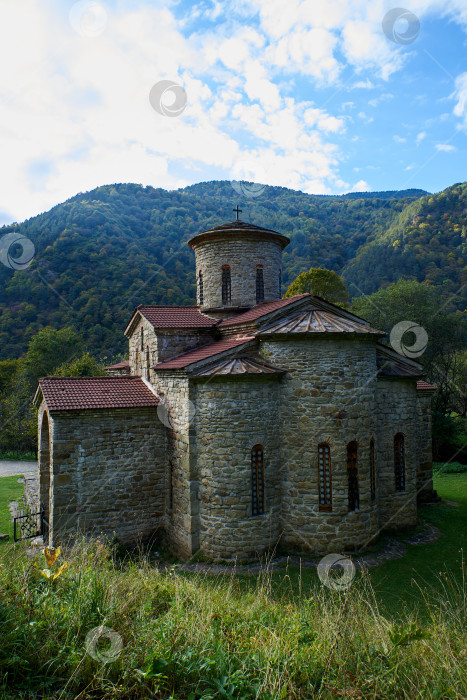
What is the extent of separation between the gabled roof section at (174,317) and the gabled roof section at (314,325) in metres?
2.86

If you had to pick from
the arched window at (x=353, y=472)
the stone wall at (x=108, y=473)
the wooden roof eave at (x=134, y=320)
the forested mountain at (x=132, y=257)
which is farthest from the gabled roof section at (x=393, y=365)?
the forested mountain at (x=132, y=257)

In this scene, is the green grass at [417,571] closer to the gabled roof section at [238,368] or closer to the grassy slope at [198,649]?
the grassy slope at [198,649]

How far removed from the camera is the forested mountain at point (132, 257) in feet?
129

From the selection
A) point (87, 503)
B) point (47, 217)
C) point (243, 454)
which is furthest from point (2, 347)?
point (243, 454)

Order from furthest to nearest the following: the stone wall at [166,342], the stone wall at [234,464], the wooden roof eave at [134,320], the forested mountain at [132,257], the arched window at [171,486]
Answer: the forested mountain at [132,257] → the wooden roof eave at [134,320] → the stone wall at [166,342] → the arched window at [171,486] → the stone wall at [234,464]

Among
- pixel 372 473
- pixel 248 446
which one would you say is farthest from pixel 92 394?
pixel 372 473

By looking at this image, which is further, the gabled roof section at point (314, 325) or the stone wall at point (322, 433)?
the gabled roof section at point (314, 325)

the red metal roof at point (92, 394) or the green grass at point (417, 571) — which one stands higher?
the red metal roof at point (92, 394)

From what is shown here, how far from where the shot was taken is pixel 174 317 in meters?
13.1

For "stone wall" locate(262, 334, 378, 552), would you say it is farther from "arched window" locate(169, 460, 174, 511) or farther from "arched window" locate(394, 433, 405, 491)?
"arched window" locate(169, 460, 174, 511)

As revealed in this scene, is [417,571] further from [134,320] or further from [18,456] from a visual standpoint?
[18,456]

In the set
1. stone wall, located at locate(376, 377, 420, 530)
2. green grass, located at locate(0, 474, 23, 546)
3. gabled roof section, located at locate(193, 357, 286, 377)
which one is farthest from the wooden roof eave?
stone wall, located at locate(376, 377, 420, 530)

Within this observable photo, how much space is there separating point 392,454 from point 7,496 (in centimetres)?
1379

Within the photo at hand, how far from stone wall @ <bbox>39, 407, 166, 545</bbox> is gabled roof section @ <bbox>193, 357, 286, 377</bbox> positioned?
2.46 m
